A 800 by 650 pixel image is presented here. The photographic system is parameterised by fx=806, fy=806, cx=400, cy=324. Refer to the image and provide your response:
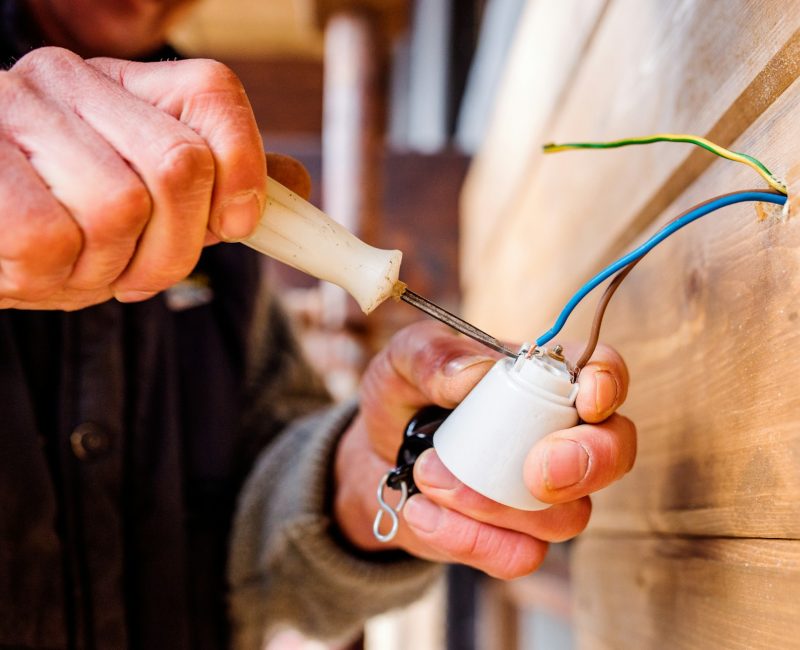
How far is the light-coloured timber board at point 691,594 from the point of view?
1.27 feet

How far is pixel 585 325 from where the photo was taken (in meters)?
0.79

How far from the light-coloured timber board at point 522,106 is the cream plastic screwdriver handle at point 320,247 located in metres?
0.43

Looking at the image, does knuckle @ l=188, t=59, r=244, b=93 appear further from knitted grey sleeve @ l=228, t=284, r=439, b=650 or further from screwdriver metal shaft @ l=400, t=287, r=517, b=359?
knitted grey sleeve @ l=228, t=284, r=439, b=650

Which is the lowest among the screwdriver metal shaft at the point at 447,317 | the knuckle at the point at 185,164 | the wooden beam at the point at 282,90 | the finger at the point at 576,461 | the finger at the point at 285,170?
the finger at the point at 576,461

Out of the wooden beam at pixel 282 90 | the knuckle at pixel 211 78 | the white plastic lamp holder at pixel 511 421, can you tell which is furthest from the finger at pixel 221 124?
the wooden beam at pixel 282 90

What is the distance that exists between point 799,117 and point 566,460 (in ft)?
0.63

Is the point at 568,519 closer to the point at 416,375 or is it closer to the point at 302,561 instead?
the point at 416,375

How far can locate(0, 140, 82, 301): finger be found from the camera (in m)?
0.35

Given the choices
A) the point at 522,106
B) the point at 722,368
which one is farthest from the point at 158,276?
the point at 522,106

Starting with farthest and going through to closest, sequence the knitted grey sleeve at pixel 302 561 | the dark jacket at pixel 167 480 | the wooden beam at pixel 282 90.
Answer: the wooden beam at pixel 282 90
the knitted grey sleeve at pixel 302 561
the dark jacket at pixel 167 480

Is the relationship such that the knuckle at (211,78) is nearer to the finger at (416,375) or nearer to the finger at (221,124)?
the finger at (221,124)

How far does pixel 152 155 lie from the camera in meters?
0.37

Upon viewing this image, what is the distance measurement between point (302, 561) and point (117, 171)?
0.70 m

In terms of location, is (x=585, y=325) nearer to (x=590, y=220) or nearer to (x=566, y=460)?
(x=590, y=220)
